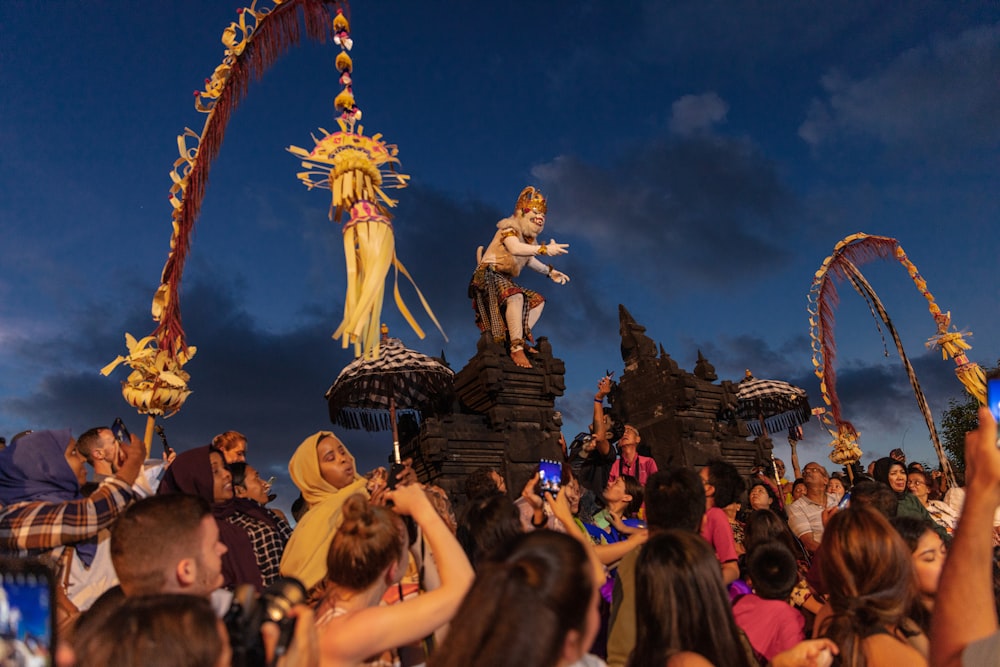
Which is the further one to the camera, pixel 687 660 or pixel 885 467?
pixel 885 467

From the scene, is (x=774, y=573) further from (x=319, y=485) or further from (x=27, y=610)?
(x=27, y=610)

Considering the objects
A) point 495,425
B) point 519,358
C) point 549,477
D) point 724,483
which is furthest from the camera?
point 519,358

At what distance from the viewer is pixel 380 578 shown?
2609mm

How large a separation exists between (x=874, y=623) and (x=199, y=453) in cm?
357

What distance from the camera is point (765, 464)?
14180mm

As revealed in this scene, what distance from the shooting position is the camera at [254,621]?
1.53m

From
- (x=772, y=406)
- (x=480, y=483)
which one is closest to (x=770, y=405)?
(x=772, y=406)

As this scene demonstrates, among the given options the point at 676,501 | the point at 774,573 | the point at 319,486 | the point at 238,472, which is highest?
the point at 238,472

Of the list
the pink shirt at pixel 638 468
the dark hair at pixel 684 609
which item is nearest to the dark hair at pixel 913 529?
the dark hair at pixel 684 609

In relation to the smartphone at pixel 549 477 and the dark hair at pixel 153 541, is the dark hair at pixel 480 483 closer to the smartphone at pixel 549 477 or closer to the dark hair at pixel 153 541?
the smartphone at pixel 549 477

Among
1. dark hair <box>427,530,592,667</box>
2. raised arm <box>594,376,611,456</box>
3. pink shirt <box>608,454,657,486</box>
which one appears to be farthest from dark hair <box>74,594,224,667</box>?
raised arm <box>594,376,611,456</box>

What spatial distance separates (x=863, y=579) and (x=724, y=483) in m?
2.58

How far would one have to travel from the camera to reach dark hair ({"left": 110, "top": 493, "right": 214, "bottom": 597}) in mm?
2184

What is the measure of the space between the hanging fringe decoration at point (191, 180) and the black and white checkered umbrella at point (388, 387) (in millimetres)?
3753
